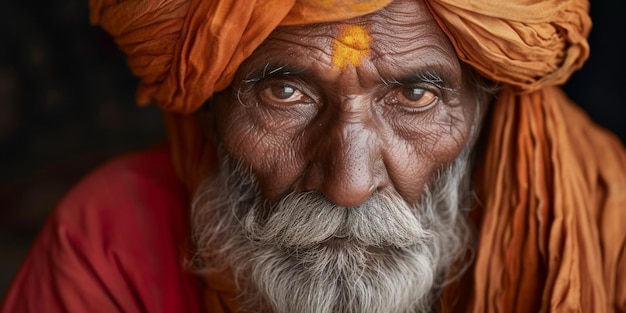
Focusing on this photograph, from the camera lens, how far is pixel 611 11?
312cm

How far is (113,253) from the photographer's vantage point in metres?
2.34

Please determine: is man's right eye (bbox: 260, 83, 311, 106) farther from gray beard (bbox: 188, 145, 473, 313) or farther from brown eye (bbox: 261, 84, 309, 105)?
gray beard (bbox: 188, 145, 473, 313)

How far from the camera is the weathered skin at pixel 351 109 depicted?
1978mm

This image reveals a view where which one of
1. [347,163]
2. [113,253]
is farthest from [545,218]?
[113,253]

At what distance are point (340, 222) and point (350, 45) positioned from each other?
40 cm

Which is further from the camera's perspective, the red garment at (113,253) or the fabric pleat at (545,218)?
the red garment at (113,253)

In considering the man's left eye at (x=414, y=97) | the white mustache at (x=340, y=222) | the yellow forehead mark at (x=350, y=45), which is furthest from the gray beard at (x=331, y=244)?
the yellow forehead mark at (x=350, y=45)

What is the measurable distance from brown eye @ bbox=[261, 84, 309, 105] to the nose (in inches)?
3.9

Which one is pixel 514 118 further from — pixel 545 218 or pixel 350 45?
pixel 350 45

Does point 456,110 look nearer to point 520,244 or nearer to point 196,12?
point 520,244

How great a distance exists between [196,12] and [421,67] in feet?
1.70

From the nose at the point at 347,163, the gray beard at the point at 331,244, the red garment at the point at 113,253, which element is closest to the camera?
the nose at the point at 347,163

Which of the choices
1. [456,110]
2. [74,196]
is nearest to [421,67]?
→ [456,110]

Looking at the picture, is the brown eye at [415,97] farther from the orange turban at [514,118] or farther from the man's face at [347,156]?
the orange turban at [514,118]
